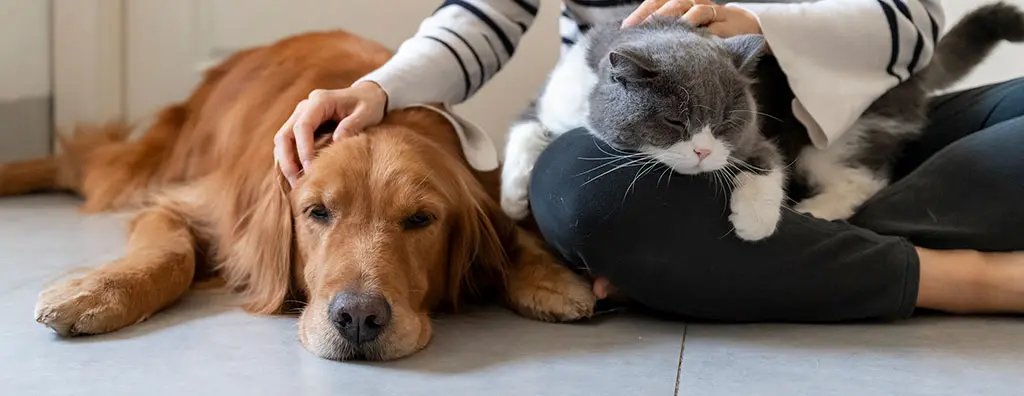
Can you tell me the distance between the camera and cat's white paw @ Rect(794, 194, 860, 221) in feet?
5.64

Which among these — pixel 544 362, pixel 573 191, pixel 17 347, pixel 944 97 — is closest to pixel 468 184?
pixel 573 191

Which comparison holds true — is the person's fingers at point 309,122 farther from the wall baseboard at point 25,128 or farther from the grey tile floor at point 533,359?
the wall baseboard at point 25,128

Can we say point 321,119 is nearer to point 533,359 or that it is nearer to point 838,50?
point 533,359

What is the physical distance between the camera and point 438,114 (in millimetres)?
1838

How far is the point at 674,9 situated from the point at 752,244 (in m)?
0.41

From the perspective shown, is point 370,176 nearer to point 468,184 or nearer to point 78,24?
point 468,184

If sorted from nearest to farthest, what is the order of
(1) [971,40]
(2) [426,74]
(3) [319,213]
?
(3) [319,213], (2) [426,74], (1) [971,40]

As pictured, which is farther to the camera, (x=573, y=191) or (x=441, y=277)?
(x=441, y=277)

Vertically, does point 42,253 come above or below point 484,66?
below

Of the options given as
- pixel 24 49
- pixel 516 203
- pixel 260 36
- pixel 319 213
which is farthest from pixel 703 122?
pixel 24 49

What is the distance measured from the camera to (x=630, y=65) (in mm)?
1330

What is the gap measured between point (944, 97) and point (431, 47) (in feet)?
3.55

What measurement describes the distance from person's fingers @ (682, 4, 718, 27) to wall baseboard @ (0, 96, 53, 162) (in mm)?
2130

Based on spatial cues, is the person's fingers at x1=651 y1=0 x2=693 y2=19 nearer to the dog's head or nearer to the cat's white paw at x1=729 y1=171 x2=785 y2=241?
the cat's white paw at x1=729 y1=171 x2=785 y2=241
